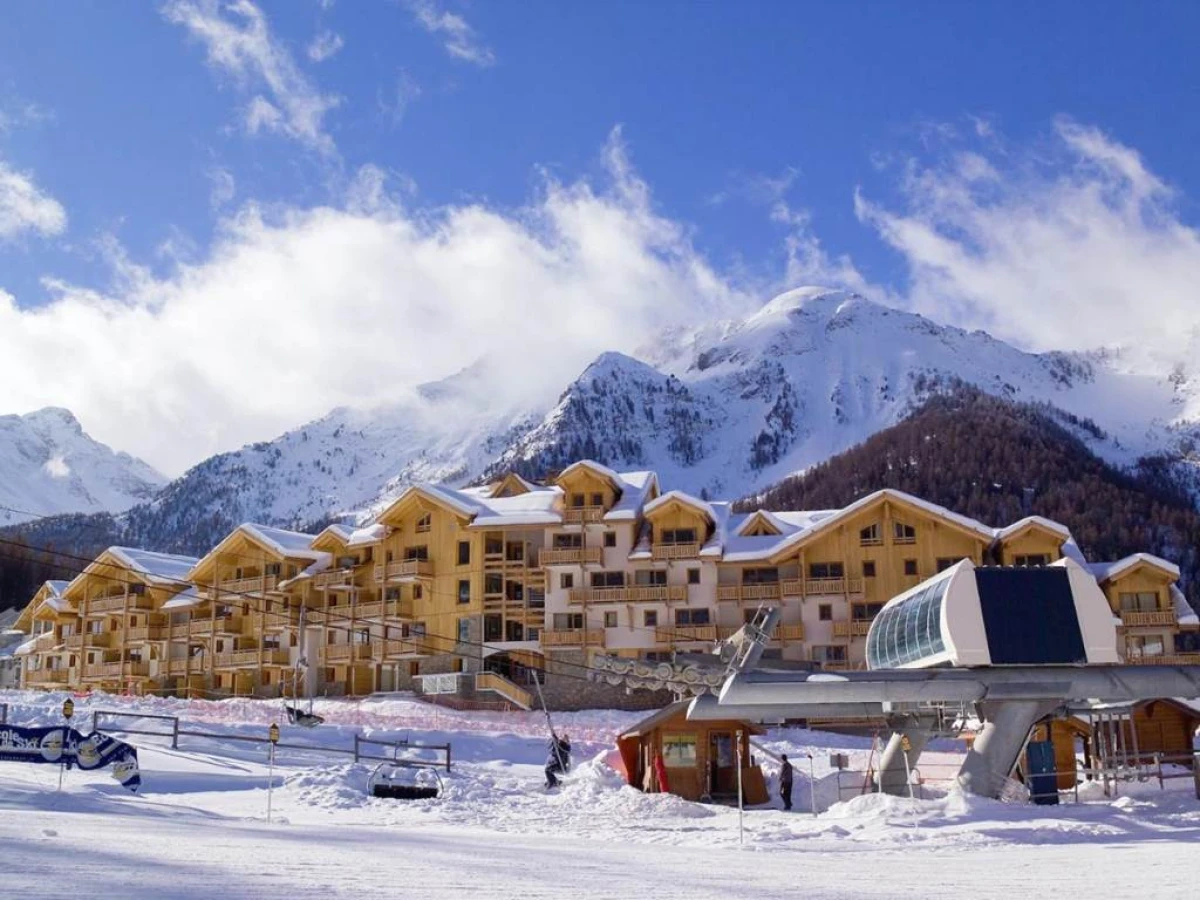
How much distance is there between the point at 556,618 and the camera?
233 feet

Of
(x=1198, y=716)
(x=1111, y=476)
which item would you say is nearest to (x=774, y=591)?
(x=1198, y=716)

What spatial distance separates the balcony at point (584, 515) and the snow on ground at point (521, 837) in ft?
89.6

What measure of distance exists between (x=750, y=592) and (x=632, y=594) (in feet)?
20.6

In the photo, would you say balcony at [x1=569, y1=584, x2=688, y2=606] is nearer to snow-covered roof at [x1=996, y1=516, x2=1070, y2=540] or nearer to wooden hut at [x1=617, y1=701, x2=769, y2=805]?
snow-covered roof at [x1=996, y1=516, x2=1070, y2=540]

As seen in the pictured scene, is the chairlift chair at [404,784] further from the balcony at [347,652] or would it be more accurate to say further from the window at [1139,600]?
the window at [1139,600]

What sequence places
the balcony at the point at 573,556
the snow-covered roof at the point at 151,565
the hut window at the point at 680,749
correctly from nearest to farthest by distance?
the hut window at the point at 680,749 → the balcony at the point at 573,556 → the snow-covered roof at the point at 151,565

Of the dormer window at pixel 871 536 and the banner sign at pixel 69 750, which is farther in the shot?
the dormer window at pixel 871 536

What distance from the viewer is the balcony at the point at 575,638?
2724 inches

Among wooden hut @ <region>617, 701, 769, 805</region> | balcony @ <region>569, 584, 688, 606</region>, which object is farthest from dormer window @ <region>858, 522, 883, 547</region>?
wooden hut @ <region>617, 701, 769, 805</region>

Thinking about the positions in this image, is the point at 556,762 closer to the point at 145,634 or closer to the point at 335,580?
the point at 335,580

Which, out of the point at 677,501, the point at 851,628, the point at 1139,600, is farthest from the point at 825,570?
the point at 1139,600

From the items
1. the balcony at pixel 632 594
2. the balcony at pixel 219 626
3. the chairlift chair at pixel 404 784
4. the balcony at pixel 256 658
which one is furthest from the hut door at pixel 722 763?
the balcony at pixel 219 626

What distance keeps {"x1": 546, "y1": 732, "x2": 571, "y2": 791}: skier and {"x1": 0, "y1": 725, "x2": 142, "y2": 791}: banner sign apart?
10.8 m

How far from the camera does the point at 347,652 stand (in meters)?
74.4
